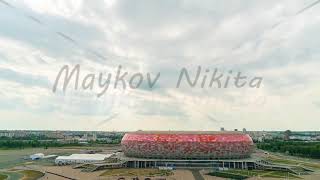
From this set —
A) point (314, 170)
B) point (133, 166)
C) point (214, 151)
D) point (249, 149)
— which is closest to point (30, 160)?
point (133, 166)

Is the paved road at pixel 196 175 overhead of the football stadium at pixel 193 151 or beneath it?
beneath

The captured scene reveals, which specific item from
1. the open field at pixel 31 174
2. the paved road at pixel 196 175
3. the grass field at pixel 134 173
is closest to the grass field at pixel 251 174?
the paved road at pixel 196 175

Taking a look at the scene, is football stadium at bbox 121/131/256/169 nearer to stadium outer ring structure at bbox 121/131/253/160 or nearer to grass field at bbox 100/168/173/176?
stadium outer ring structure at bbox 121/131/253/160

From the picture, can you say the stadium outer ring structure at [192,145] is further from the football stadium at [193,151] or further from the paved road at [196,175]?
the paved road at [196,175]

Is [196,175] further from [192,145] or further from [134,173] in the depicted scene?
[192,145]

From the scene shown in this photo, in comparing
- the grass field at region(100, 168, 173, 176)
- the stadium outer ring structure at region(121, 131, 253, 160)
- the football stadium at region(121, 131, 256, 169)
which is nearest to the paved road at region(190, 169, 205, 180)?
the grass field at region(100, 168, 173, 176)

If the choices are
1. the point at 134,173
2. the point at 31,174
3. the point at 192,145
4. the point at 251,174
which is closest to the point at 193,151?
the point at 192,145

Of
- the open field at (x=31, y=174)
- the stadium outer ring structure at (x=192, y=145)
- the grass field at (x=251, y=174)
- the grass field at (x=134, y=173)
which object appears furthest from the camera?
the stadium outer ring structure at (x=192, y=145)

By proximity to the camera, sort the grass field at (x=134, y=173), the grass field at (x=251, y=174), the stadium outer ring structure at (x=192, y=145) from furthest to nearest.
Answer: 1. the stadium outer ring structure at (x=192, y=145)
2. the grass field at (x=134, y=173)
3. the grass field at (x=251, y=174)
